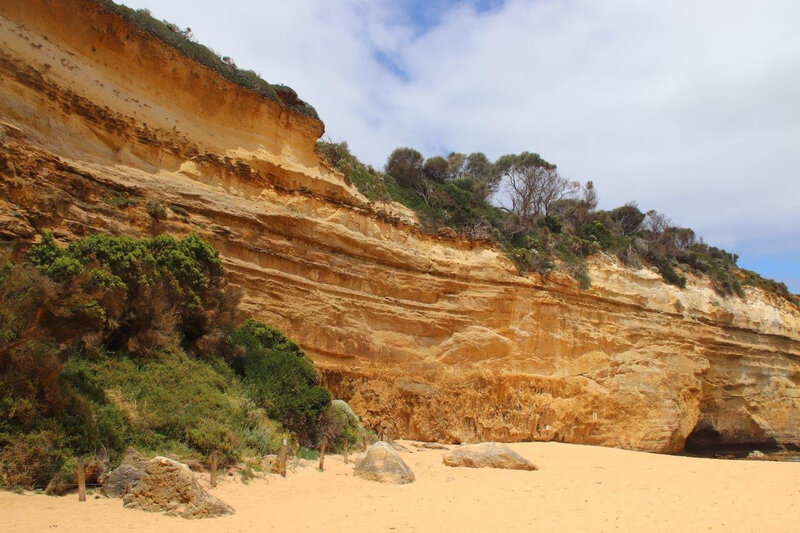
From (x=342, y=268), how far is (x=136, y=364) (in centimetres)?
858

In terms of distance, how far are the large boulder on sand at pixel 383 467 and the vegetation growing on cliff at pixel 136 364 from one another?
1990 millimetres

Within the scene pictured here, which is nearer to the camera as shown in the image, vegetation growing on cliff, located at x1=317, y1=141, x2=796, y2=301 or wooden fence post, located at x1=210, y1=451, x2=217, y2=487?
wooden fence post, located at x1=210, y1=451, x2=217, y2=487

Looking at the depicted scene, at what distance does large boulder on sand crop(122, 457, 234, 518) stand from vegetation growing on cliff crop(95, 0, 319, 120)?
48.0ft

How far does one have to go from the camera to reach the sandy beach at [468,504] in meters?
7.49

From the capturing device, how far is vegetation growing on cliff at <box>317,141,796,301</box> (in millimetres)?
24797

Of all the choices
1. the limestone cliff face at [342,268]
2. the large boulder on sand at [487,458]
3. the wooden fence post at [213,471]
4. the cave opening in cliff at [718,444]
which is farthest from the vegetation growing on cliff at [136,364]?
the cave opening in cliff at [718,444]

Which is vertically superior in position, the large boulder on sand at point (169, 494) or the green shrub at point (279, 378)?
the green shrub at point (279, 378)

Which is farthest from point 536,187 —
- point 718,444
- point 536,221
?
point 718,444

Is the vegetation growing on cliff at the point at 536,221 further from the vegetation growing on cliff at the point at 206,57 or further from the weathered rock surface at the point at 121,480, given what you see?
the weathered rock surface at the point at 121,480

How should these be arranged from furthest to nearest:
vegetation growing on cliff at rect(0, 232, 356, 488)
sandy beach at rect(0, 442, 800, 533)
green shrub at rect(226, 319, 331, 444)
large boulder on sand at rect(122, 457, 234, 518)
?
green shrub at rect(226, 319, 331, 444) → vegetation growing on cliff at rect(0, 232, 356, 488) → large boulder on sand at rect(122, 457, 234, 518) → sandy beach at rect(0, 442, 800, 533)

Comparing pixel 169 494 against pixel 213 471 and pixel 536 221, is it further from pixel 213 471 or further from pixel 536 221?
pixel 536 221

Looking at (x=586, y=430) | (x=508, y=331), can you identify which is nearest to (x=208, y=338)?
(x=508, y=331)

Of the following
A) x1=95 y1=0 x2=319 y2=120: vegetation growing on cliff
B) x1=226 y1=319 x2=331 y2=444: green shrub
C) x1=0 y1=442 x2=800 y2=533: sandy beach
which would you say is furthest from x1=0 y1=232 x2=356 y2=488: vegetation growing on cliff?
x1=95 y1=0 x2=319 y2=120: vegetation growing on cliff

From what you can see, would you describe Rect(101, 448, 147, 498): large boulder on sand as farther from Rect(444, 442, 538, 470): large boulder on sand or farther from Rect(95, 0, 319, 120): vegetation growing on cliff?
Rect(95, 0, 319, 120): vegetation growing on cliff
